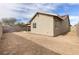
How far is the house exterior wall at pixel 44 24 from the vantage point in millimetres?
1561

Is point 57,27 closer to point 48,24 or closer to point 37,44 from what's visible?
point 48,24

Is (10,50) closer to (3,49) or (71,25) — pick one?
(3,49)

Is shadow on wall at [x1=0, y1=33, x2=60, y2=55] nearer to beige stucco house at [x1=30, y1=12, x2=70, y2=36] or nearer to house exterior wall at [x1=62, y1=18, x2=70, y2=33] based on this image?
beige stucco house at [x1=30, y1=12, x2=70, y2=36]

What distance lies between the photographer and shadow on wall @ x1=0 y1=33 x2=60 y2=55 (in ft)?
5.04

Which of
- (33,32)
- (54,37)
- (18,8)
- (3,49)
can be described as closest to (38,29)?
(33,32)

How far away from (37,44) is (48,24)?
22 centimetres

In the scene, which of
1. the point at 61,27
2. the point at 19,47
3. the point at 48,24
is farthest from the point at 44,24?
the point at 19,47

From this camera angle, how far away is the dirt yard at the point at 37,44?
60.5 inches

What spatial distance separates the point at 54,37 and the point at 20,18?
37 centimetres

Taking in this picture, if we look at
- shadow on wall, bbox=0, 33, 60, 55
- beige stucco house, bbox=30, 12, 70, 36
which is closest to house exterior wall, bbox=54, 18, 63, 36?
beige stucco house, bbox=30, 12, 70, 36

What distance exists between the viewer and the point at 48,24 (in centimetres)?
157

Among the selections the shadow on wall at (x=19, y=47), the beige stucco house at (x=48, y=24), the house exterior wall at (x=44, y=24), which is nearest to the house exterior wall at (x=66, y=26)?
the beige stucco house at (x=48, y=24)

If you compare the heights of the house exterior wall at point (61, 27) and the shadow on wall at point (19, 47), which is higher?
the house exterior wall at point (61, 27)

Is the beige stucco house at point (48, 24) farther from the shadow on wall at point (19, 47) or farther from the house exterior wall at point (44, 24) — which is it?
the shadow on wall at point (19, 47)
